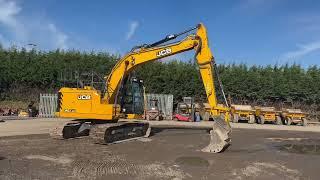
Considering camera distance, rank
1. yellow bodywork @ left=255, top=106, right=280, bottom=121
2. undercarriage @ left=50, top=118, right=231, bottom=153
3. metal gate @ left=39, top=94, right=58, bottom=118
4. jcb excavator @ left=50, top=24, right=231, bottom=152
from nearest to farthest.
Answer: undercarriage @ left=50, top=118, right=231, bottom=153
jcb excavator @ left=50, top=24, right=231, bottom=152
metal gate @ left=39, top=94, right=58, bottom=118
yellow bodywork @ left=255, top=106, right=280, bottom=121

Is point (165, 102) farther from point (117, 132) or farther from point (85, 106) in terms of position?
point (117, 132)

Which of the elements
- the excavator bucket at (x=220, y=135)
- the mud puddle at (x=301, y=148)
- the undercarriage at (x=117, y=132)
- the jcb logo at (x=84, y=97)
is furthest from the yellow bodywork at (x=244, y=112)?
the excavator bucket at (x=220, y=135)

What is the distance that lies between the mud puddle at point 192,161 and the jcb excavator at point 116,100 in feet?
6.63

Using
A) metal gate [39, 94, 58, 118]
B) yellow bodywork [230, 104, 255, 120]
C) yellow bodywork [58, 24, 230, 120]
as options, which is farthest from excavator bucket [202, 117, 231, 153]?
metal gate [39, 94, 58, 118]

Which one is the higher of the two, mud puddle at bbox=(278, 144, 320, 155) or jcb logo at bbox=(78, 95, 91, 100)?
jcb logo at bbox=(78, 95, 91, 100)

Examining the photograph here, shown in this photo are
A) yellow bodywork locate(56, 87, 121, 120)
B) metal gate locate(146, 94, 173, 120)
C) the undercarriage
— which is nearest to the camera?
the undercarriage

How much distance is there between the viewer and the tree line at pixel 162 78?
40.2 metres

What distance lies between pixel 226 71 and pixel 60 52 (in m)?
15.9

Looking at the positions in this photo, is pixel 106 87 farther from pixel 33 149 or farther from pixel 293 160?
pixel 293 160

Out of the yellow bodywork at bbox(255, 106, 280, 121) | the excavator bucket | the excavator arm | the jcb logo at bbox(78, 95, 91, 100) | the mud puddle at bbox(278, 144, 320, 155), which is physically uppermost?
the excavator arm

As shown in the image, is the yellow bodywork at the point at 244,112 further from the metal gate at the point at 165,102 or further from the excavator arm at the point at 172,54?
the excavator arm at the point at 172,54

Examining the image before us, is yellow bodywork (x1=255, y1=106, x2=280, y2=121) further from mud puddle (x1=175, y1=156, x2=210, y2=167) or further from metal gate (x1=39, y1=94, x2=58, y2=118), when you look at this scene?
mud puddle (x1=175, y1=156, x2=210, y2=167)

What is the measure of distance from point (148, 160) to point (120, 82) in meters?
6.21

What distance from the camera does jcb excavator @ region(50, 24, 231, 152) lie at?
55.2ft
